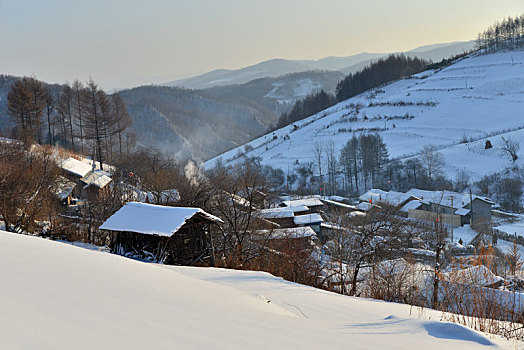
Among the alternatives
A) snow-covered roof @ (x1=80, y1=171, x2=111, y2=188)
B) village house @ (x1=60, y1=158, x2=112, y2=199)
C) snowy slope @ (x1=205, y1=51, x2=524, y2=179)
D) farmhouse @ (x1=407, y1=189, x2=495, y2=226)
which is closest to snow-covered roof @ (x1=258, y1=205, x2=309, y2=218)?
farmhouse @ (x1=407, y1=189, x2=495, y2=226)

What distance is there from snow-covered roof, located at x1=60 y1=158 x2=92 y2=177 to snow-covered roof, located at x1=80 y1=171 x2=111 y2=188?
447 millimetres

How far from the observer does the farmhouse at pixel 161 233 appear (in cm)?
1465

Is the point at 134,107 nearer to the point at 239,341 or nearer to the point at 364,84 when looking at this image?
the point at 364,84

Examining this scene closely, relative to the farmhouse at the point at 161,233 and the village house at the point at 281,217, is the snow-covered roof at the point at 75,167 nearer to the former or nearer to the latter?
the village house at the point at 281,217

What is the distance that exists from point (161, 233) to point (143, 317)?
1092 centimetres

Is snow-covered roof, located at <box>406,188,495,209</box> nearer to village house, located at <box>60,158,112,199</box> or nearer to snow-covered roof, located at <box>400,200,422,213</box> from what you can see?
snow-covered roof, located at <box>400,200,422,213</box>

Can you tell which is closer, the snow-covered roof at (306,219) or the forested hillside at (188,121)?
the snow-covered roof at (306,219)

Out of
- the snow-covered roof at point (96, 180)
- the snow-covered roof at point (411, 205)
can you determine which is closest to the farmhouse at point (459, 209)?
the snow-covered roof at point (411, 205)

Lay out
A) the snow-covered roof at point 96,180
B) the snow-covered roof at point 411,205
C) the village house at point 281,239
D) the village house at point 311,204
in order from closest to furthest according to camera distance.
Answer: the village house at point 281,239 → the snow-covered roof at point 96,180 → the village house at point 311,204 → the snow-covered roof at point 411,205

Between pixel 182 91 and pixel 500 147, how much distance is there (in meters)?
147

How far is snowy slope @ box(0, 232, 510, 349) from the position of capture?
2.94m

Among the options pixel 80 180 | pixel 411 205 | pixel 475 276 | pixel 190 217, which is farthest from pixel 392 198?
pixel 475 276

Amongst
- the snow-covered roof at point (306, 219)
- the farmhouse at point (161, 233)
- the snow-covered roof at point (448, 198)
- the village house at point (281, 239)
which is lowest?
the snow-covered roof at point (448, 198)

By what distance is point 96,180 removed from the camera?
111ft
